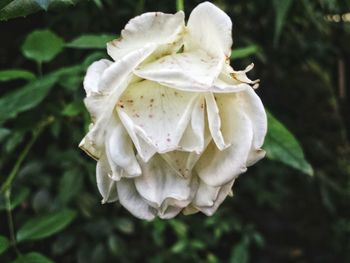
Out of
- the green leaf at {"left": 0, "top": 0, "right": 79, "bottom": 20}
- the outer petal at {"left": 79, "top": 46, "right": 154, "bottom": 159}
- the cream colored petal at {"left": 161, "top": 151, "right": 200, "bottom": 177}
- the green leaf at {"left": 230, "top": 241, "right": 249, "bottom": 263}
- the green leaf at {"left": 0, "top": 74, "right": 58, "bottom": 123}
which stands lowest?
the green leaf at {"left": 230, "top": 241, "right": 249, "bottom": 263}

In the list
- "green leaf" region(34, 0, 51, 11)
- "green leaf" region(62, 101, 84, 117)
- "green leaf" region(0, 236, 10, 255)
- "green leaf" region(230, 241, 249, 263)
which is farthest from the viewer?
"green leaf" region(230, 241, 249, 263)

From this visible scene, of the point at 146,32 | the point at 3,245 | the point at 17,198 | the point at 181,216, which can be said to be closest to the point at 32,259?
the point at 3,245

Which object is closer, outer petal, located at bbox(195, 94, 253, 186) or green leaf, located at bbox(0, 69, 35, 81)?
outer petal, located at bbox(195, 94, 253, 186)

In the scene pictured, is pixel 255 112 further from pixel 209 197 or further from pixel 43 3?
pixel 43 3

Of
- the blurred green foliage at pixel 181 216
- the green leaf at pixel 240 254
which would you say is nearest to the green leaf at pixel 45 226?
the blurred green foliage at pixel 181 216

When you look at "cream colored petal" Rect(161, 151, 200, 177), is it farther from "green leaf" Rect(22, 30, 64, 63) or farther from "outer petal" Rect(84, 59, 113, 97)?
"green leaf" Rect(22, 30, 64, 63)

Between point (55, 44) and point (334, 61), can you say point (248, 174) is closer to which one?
point (334, 61)

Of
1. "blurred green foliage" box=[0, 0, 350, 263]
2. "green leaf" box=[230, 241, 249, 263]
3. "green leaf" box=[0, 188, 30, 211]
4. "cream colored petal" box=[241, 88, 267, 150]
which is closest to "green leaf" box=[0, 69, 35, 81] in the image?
"blurred green foliage" box=[0, 0, 350, 263]
